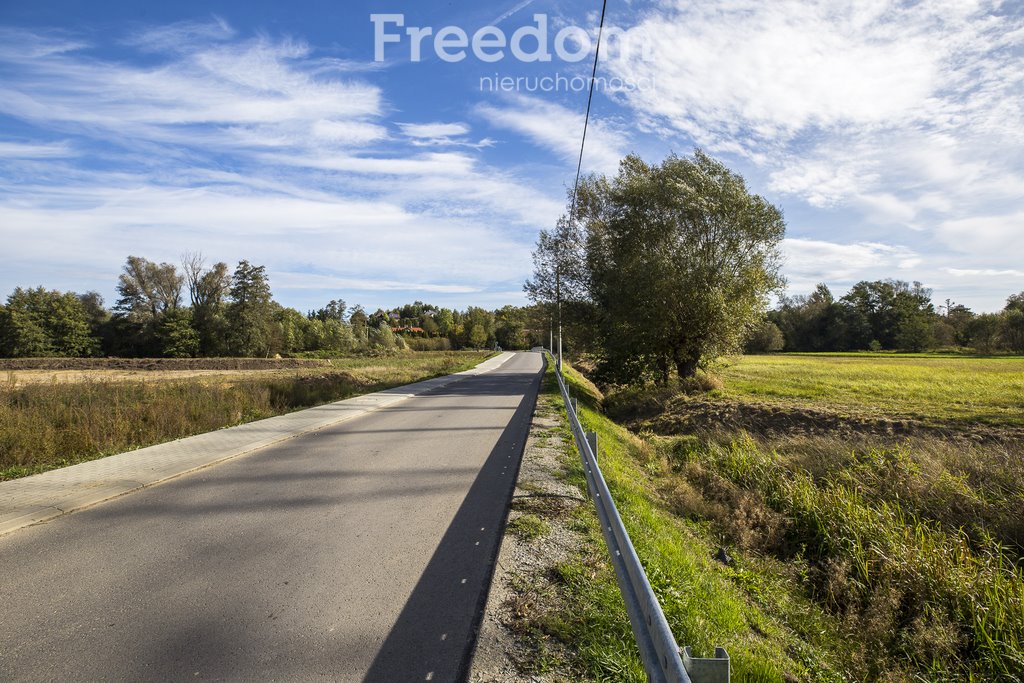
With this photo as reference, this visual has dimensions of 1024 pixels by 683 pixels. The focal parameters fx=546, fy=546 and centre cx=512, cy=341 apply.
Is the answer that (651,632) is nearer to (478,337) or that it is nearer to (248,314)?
(248,314)

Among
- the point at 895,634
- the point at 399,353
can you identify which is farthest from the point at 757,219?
the point at 399,353

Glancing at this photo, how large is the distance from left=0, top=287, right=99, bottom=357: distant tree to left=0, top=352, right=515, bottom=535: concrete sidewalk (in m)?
71.2

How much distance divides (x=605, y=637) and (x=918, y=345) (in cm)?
9180

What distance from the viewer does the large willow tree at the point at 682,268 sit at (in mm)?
22359

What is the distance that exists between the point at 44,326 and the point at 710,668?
86082mm

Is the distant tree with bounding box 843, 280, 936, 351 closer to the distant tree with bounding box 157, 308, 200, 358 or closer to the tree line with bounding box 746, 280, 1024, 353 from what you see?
the tree line with bounding box 746, 280, 1024, 353

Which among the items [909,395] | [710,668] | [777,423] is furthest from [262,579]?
[909,395]

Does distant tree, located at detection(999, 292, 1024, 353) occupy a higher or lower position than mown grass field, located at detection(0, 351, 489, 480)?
higher

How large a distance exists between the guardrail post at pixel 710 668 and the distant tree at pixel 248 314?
260 ft

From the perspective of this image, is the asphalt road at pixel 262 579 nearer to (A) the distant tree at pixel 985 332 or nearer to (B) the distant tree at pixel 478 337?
(A) the distant tree at pixel 985 332

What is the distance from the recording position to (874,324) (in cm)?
8638

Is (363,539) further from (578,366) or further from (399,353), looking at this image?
(399,353)

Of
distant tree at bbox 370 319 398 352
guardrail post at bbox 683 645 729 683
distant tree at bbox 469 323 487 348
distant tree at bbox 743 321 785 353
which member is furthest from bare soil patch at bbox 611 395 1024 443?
distant tree at bbox 469 323 487 348

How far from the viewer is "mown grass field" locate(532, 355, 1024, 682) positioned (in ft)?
13.5
